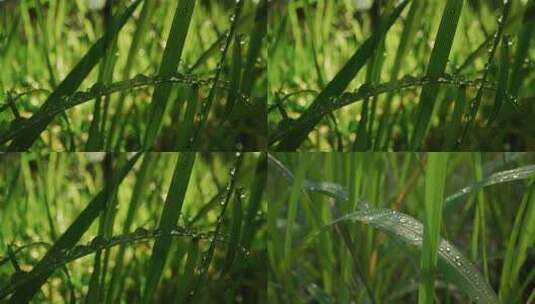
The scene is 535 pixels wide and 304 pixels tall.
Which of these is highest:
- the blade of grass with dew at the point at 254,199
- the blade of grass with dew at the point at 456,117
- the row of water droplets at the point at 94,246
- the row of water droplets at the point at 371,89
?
the row of water droplets at the point at 371,89

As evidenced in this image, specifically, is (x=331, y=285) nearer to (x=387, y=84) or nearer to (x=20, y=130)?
(x=387, y=84)

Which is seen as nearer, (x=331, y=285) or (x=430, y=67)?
(x=430, y=67)

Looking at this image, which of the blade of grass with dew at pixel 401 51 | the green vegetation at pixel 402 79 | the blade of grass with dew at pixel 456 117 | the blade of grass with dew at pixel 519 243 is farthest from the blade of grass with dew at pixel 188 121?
the blade of grass with dew at pixel 519 243

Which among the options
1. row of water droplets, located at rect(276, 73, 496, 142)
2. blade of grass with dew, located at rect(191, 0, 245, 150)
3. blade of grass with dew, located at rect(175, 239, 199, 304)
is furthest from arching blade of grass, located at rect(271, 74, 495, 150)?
blade of grass with dew, located at rect(175, 239, 199, 304)

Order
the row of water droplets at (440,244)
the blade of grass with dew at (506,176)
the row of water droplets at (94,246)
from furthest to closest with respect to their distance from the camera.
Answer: the row of water droplets at (94,246), the blade of grass with dew at (506,176), the row of water droplets at (440,244)

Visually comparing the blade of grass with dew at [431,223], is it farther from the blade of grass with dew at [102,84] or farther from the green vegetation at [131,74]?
the blade of grass with dew at [102,84]

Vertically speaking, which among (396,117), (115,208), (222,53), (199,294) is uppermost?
(222,53)

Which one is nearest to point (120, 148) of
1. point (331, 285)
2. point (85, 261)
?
point (85, 261)
